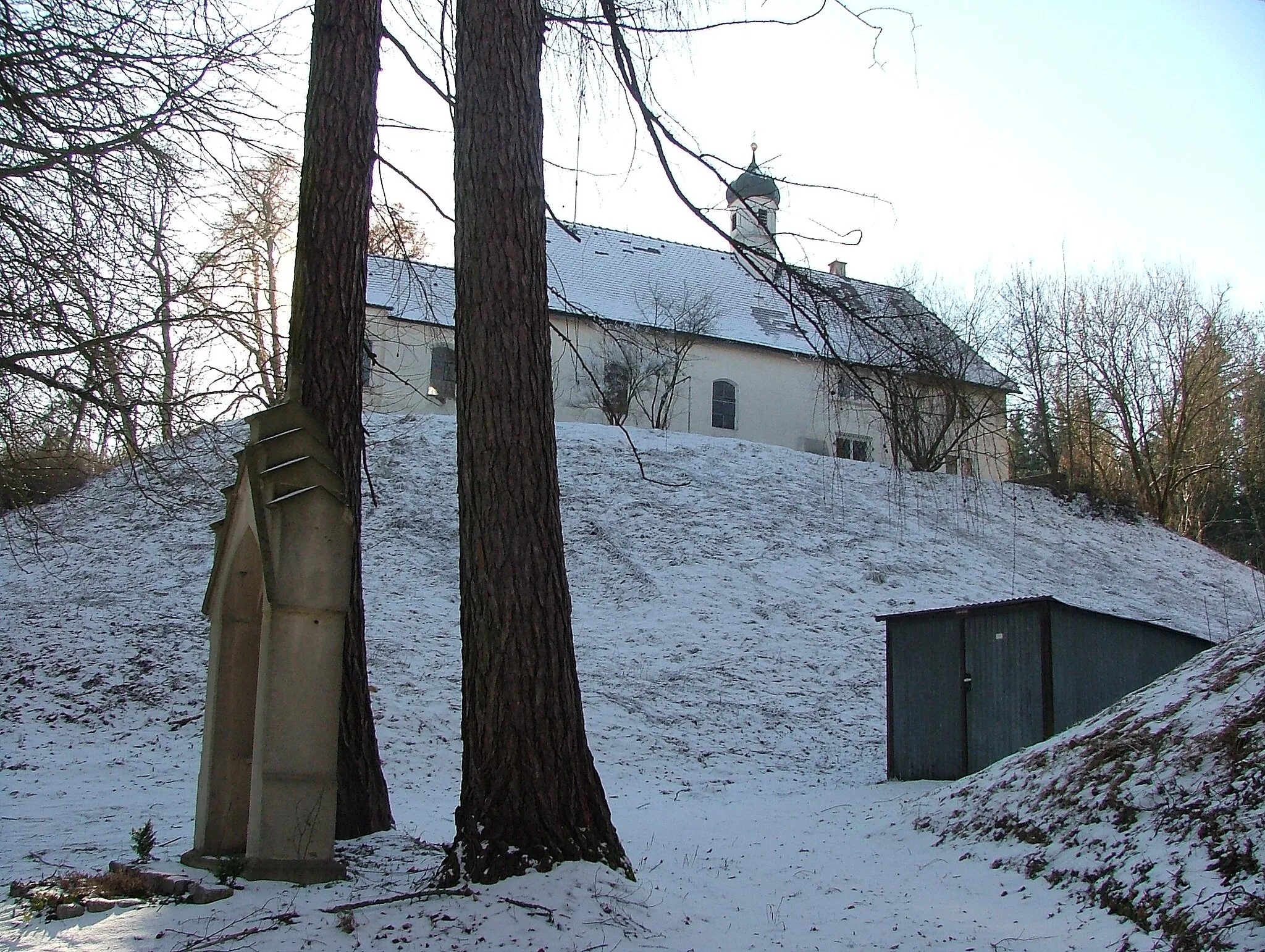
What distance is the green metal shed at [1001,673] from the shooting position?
12148 millimetres

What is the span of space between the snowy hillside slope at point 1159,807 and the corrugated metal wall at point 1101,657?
10.5 ft

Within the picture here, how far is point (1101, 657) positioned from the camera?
12.7 metres

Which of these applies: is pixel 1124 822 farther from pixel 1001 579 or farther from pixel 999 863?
pixel 1001 579

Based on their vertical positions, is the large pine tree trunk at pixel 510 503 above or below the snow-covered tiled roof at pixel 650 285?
below

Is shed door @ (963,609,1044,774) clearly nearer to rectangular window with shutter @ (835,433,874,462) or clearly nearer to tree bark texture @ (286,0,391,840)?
tree bark texture @ (286,0,391,840)

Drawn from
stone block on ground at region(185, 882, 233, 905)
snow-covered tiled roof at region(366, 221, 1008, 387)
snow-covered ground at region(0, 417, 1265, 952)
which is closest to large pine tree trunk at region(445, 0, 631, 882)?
snow-covered ground at region(0, 417, 1265, 952)

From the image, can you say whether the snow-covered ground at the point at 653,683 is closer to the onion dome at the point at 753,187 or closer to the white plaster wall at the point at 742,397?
the white plaster wall at the point at 742,397

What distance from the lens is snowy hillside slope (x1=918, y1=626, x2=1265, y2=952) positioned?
5219 mm

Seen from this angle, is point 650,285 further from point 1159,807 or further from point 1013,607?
point 1159,807

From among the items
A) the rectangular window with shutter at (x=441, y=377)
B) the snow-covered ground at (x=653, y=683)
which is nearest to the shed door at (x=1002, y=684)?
the snow-covered ground at (x=653, y=683)

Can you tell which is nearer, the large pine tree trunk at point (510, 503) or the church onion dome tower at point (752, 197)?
the large pine tree trunk at point (510, 503)

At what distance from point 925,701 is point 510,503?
913 centimetres

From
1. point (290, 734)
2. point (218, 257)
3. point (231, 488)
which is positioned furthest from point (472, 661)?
point (218, 257)

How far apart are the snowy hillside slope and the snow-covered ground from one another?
281 millimetres
